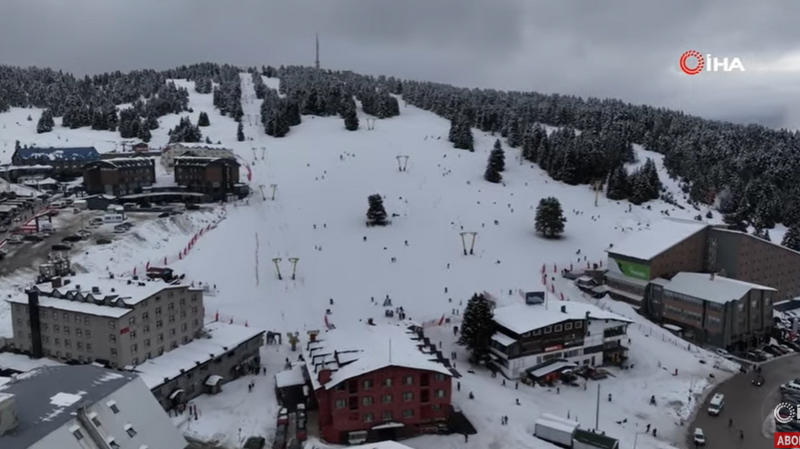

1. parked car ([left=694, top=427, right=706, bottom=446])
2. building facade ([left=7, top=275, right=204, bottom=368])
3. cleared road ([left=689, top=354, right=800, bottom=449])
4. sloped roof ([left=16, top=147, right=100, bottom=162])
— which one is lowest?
cleared road ([left=689, top=354, right=800, bottom=449])

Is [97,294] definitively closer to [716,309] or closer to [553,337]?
[553,337]

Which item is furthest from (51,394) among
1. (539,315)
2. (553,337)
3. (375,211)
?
(375,211)

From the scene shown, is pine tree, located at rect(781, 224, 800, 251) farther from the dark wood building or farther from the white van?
the dark wood building

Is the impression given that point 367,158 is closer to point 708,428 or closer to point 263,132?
point 263,132

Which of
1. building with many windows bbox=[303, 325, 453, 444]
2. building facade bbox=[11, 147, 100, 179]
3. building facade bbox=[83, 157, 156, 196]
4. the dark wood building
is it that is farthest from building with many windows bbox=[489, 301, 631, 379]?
building facade bbox=[11, 147, 100, 179]

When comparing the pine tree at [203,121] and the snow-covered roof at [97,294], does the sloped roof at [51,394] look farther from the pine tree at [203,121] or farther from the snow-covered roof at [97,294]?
the pine tree at [203,121]

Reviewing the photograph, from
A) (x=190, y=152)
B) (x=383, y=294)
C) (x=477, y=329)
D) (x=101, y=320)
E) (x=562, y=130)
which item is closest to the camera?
(x=101, y=320)

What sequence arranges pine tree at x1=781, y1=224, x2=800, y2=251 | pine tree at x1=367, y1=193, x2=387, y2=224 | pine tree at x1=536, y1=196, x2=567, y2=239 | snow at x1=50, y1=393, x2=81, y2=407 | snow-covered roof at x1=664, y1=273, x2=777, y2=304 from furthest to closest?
pine tree at x1=781, y1=224, x2=800, y2=251 → pine tree at x1=367, y1=193, x2=387, y2=224 → pine tree at x1=536, y1=196, x2=567, y2=239 → snow-covered roof at x1=664, y1=273, x2=777, y2=304 → snow at x1=50, y1=393, x2=81, y2=407
